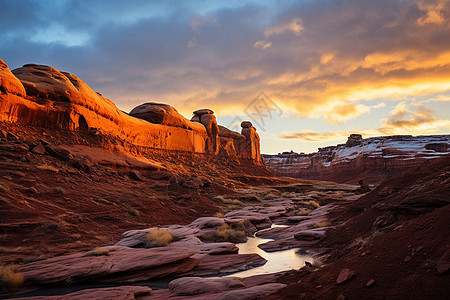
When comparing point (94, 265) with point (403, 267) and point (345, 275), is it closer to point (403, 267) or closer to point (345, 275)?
point (345, 275)

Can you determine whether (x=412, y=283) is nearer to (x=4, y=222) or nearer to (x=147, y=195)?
(x=4, y=222)

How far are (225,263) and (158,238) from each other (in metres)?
2.71

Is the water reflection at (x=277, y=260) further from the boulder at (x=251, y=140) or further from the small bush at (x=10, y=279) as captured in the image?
the boulder at (x=251, y=140)

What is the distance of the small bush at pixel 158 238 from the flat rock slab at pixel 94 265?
47.0 inches

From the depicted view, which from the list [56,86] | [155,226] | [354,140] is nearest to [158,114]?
[56,86]

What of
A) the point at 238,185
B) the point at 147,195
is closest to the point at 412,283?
the point at 147,195

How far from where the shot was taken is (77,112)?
22062 mm

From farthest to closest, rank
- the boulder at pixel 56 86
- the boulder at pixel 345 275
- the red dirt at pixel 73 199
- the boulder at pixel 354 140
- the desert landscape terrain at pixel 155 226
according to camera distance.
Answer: the boulder at pixel 354 140, the boulder at pixel 56 86, the red dirt at pixel 73 199, the desert landscape terrain at pixel 155 226, the boulder at pixel 345 275

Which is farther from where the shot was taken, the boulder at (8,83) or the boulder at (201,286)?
the boulder at (8,83)

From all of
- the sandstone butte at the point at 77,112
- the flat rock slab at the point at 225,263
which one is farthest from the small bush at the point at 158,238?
the sandstone butte at the point at 77,112

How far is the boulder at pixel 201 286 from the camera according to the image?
5.66 m

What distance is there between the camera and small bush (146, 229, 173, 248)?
9477mm

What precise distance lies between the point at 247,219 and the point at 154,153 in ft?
59.9

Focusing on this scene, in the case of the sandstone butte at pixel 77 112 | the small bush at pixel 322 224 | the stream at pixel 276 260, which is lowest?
the stream at pixel 276 260
